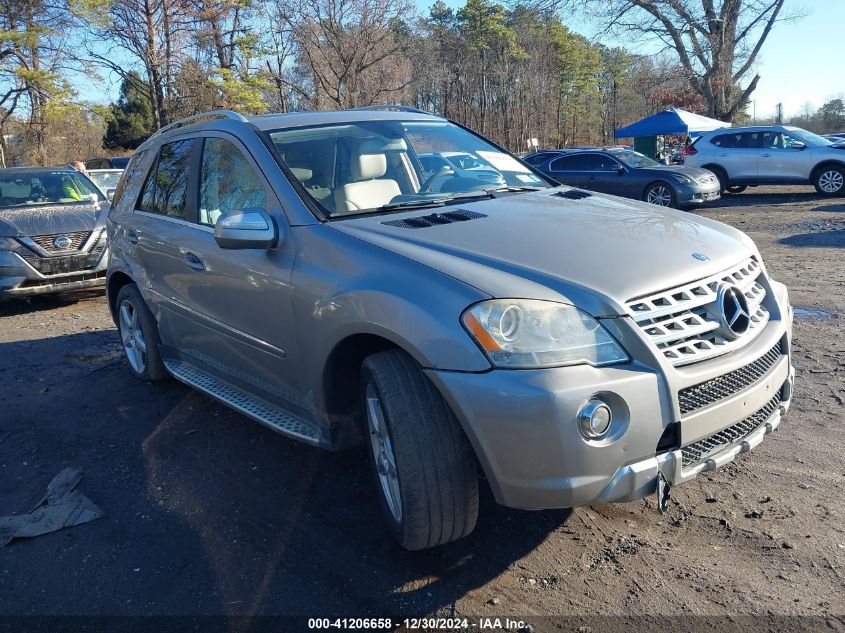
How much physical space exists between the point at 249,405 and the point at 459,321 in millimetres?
1669

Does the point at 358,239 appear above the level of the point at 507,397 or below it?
above

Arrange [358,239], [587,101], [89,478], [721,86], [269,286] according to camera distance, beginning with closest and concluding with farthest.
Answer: [358,239] < [269,286] < [89,478] < [721,86] < [587,101]

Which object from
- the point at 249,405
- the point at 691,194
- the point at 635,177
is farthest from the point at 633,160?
the point at 249,405

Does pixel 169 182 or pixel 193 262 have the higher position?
pixel 169 182

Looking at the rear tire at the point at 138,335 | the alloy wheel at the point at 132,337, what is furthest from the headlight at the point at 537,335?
the alloy wheel at the point at 132,337

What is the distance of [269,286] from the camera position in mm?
3336

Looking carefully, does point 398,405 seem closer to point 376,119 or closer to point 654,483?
point 654,483

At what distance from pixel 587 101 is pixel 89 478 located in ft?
197

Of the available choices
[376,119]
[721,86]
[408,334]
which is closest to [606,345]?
[408,334]

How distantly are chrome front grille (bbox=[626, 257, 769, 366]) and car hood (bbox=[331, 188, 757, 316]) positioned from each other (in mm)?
41

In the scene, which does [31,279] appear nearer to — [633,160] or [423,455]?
[423,455]

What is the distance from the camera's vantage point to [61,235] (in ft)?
27.2

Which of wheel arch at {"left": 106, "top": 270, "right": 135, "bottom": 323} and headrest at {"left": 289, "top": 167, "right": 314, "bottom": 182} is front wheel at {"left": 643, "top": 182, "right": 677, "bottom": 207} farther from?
headrest at {"left": 289, "top": 167, "right": 314, "bottom": 182}

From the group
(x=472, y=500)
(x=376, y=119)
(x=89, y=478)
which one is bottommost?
(x=89, y=478)
